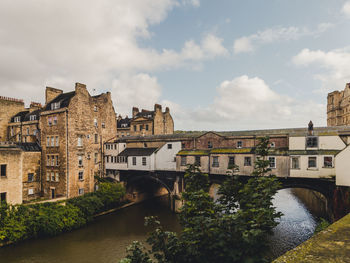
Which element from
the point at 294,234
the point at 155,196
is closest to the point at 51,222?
the point at 155,196

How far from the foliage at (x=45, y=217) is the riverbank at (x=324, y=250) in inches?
1164

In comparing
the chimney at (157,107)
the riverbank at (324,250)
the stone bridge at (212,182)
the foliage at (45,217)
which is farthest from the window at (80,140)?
the riverbank at (324,250)

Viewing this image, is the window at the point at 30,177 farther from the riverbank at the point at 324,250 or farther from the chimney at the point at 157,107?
the riverbank at the point at 324,250

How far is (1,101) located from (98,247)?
1745 inches

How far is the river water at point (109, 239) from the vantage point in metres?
21.9

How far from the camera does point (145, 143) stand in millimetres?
41312

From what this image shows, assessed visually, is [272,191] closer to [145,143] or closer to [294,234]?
[294,234]

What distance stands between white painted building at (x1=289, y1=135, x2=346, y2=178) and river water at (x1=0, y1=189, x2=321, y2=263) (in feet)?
26.3

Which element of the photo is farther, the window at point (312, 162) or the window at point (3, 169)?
the window at point (3, 169)

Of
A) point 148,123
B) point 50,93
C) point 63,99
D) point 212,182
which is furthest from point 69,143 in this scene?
point 148,123

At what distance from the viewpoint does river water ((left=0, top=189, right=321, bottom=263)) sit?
21.9 m

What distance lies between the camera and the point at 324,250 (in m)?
3.15

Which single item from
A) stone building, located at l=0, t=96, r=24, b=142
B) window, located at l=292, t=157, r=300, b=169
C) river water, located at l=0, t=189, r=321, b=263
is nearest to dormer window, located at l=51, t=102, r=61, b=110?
stone building, located at l=0, t=96, r=24, b=142

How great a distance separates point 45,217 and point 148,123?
34.3 metres
